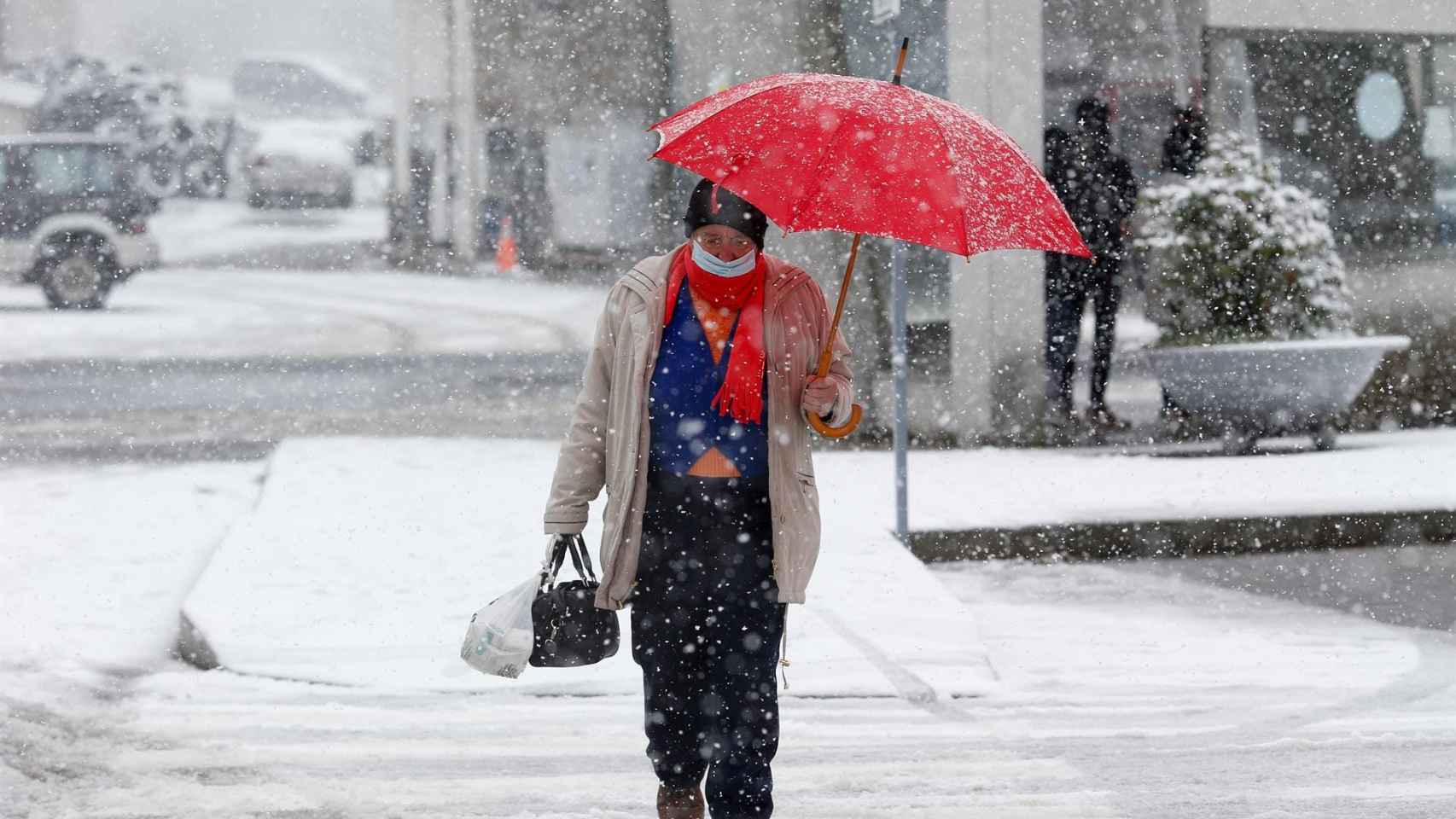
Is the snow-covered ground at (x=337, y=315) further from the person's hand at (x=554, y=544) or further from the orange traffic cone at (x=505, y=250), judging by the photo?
the person's hand at (x=554, y=544)

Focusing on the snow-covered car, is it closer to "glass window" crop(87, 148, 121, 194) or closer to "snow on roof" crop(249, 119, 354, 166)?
"snow on roof" crop(249, 119, 354, 166)

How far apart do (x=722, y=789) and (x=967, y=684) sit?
7.99ft

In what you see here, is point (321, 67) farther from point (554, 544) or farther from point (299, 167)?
point (554, 544)

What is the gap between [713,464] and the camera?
13.0 feet

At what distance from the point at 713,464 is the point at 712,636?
0.42 metres

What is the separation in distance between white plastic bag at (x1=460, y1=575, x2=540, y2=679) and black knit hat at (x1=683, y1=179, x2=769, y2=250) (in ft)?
3.06

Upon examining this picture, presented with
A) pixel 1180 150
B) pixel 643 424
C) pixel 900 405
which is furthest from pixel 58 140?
pixel 643 424

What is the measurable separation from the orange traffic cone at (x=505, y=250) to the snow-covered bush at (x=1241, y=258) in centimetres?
489

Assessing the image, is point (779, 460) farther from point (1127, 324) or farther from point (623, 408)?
point (1127, 324)

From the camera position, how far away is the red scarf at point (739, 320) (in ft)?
12.8

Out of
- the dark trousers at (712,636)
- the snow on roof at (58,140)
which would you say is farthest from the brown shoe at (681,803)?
the snow on roof at (58,140)

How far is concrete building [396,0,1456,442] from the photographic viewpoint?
38.8 feet

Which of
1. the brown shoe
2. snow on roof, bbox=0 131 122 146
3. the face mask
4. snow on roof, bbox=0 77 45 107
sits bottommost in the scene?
the brown shoe

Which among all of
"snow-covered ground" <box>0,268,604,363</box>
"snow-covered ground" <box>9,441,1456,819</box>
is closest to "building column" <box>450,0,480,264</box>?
"snow-covered ground" <box>0,268,604,363</box>
